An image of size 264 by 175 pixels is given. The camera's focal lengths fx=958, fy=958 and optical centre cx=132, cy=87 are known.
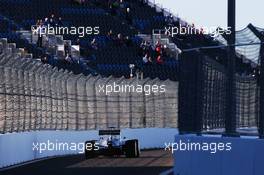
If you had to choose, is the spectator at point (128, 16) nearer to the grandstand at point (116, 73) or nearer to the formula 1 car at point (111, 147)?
the grandstand at point (116, 73)

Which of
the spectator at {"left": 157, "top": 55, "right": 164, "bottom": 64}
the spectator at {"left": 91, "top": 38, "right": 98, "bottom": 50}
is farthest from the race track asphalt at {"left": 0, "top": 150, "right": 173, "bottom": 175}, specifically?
the spectator at {"left": 91, "top": 38, "right": 98, "bottom": 50}

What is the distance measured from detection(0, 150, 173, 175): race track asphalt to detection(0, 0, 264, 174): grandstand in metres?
0.87

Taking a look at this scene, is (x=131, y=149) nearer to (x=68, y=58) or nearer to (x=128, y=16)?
(x=68, y=58)

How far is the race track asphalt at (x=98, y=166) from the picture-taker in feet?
64.7

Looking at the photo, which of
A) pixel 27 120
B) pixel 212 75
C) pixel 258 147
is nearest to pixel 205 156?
pixel 212 75

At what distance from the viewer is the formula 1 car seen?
84.7ft

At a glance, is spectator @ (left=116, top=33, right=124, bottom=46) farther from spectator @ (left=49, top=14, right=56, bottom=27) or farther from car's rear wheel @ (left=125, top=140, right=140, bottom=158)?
car's rear wheel @ (left=125, top=140, right=140, bottom=158)

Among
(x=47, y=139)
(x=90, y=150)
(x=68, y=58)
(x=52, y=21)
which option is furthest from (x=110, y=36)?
(x=90, y=150)

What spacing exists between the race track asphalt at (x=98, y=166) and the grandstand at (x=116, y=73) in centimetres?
87

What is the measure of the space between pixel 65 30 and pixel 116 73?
6198 mm

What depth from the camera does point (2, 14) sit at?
5416cm

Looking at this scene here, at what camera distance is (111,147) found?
1022 inches

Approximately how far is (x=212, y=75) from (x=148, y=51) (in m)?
36.6

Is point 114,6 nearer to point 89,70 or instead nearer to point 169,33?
point 169,33
